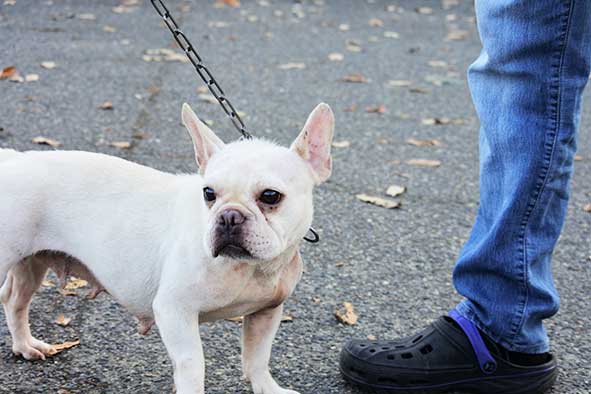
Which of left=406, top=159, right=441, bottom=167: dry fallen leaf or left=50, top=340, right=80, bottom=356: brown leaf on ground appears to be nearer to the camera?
left=50, top=340, right=80, bottom=356: brown leaf on ground

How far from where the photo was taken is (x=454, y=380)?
312 cm

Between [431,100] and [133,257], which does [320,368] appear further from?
[431,100]

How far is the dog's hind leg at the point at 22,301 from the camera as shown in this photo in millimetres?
3125

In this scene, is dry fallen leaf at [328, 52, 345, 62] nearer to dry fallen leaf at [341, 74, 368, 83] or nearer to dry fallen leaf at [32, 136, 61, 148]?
dry fallen leaf at [341, 74, 368, 83]

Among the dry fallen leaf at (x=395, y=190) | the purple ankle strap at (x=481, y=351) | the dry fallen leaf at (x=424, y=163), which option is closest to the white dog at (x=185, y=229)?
the purple ankle strap at (x=481, y=351)

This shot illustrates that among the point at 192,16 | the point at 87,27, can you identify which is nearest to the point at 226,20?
the point at 192,16

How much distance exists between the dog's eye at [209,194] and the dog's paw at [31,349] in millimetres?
1046

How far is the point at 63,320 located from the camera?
3.50 meters

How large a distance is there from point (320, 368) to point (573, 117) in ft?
4.20

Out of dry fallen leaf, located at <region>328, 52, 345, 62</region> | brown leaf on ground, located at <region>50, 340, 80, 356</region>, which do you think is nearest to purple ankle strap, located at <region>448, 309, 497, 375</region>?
brown leaf on ground, located at <region>50, 340, 80, 356</region>

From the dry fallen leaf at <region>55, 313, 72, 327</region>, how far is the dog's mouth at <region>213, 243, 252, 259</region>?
1.24 meters

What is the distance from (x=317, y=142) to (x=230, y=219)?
445 millimetres

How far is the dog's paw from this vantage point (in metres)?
3.16

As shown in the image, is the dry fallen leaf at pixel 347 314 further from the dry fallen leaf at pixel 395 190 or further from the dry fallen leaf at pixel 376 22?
the dry fallen leaf at pixel 376 22
